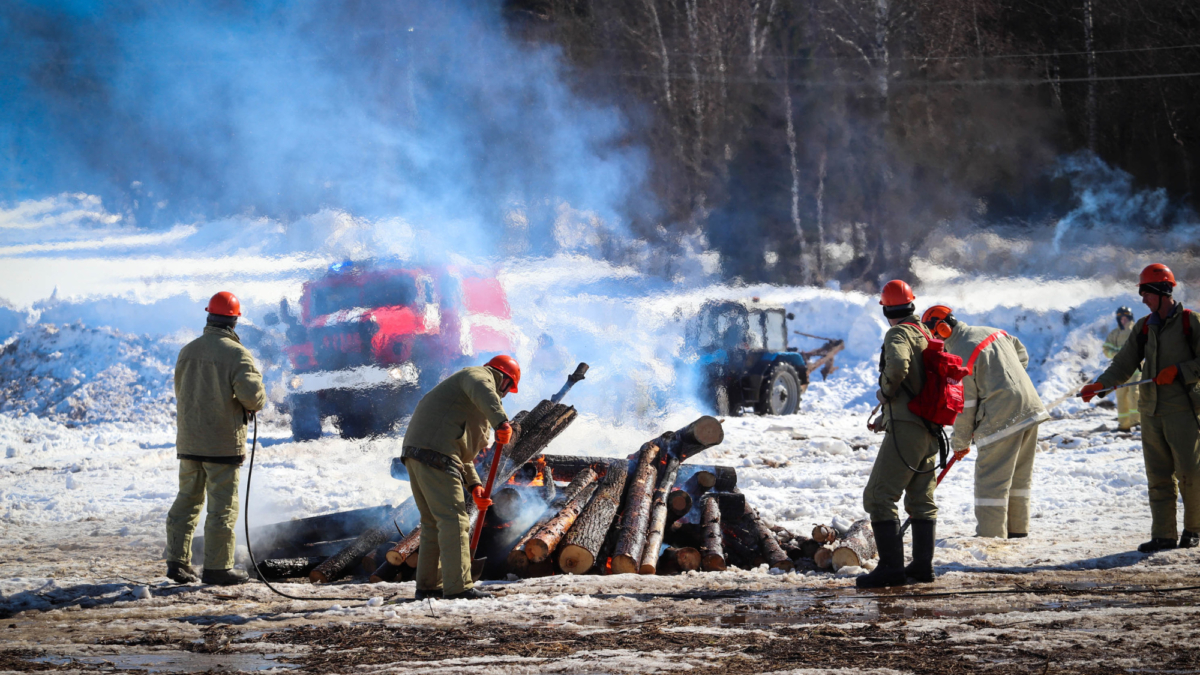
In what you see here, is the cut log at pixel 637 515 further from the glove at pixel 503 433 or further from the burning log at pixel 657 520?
the glove at pixel 503 433

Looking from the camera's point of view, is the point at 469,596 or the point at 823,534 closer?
the point at 469,596

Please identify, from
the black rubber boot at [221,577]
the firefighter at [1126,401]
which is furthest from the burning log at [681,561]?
the firefighter at [1126,401]

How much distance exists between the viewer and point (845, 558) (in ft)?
18.3

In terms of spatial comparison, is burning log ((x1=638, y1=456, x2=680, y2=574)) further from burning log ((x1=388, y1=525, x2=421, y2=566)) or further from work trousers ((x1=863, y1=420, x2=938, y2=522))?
work trousers ((x1=863, y1=420, x2=938, y2=522))

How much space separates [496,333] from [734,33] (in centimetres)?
1499

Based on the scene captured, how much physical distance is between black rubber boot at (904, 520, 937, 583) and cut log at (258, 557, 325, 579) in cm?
393

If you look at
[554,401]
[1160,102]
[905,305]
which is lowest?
[554,401]

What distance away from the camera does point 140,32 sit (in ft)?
47.1

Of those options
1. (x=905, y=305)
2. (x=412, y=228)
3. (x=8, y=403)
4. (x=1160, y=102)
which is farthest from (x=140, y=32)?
(x=1160, y=102)

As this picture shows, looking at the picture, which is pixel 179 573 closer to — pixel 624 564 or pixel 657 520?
pixel 624 564

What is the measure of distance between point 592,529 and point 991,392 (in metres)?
2.99

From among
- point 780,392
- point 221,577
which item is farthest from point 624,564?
point 780,392

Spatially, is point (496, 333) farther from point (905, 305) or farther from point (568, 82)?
point (568, 82)

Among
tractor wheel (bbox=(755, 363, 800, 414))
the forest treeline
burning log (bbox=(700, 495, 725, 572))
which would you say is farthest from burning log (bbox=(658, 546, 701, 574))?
the forest treeline
